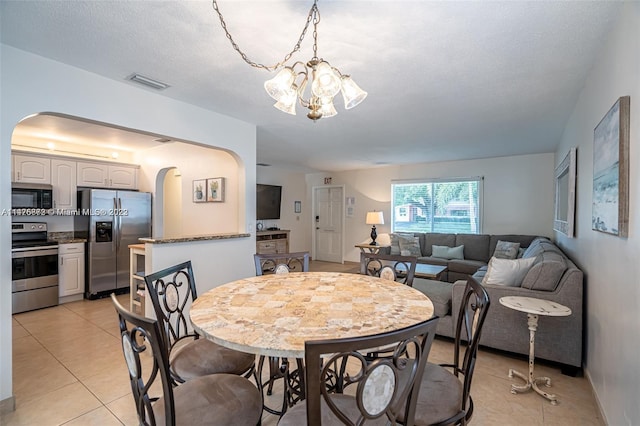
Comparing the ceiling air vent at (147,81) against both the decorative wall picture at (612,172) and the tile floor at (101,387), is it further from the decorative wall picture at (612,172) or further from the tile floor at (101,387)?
the decorative wall picture at (612,172)

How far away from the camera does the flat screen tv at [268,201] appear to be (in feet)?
21.4

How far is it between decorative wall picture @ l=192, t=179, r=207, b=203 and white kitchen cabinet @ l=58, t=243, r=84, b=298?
Result: 1.70 metres

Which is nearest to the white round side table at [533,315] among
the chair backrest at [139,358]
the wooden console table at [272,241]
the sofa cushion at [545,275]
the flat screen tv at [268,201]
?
the sofa cushion at [545,275]

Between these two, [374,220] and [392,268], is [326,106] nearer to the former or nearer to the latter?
[392,268]

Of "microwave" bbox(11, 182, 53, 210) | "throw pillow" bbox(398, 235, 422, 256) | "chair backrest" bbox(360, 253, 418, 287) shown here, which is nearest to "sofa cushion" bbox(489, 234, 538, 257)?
"throw pillow" bbox(398, 235, 422, 256)

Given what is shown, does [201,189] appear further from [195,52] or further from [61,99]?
[195,52]

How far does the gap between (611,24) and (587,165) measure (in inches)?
44.2

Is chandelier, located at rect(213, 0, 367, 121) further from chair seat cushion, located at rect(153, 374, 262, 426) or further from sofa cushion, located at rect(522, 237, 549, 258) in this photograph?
sofa cushion, located at rect(522, 237, 549, 258)

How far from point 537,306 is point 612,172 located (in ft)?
3.43

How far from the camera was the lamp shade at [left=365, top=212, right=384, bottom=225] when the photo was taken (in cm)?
651

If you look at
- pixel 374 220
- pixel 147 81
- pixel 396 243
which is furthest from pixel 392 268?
pixel 374 220

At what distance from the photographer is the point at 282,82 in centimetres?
157

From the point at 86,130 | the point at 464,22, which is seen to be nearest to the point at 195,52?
the point at 464,22

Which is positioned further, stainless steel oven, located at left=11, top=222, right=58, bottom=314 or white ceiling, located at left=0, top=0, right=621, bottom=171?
stainless steel oven, located at left=11, top=222, right=58, bottom=314
